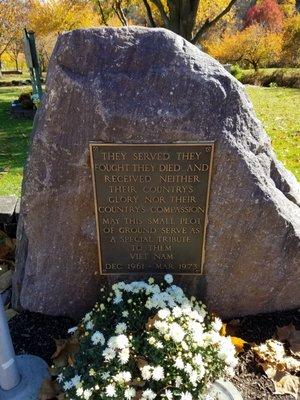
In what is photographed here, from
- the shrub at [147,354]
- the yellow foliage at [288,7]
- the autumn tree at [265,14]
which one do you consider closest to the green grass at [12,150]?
the shrub at [147,354]

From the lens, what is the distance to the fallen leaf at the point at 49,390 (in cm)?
281

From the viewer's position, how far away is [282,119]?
11.0 metres

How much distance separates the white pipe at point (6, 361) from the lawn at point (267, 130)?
10.7 ft

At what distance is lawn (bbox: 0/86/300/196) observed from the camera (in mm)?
6633

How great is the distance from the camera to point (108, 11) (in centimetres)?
2112

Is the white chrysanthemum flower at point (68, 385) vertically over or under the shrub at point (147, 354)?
under

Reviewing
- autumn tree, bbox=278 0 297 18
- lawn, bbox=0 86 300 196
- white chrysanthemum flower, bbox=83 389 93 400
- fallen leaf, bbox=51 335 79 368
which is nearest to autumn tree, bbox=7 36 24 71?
lawn, bbox=0 86 300 196

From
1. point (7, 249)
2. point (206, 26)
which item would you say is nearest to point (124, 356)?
point (7, 249)

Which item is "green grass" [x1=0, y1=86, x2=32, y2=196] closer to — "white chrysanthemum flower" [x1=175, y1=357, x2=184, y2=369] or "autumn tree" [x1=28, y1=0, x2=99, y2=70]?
"white chrysanthemum flower" [x1=175, y1=357, x2=184, y2=369]

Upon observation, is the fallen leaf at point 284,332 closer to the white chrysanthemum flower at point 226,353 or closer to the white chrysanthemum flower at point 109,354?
the white chrysanthemum flower at point 226,353

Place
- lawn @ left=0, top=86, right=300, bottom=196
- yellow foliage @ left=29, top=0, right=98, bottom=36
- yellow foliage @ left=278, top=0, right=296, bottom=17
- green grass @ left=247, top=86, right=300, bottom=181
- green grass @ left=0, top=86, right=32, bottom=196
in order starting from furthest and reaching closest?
1. yellow foliage @ left=278, top=0, right=296, bottom=17
2. yellow foliage @ left=29, top=0, right=98, bottom=36
3. green grass @ left=247, top=86, right=300, bottom=181
4. lawn @ left=0, top=86, right=300, bottom=196
5. green grass @ left=0, top=86, right=32, bottom=196

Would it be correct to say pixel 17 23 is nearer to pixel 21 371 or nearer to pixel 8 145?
pixel 8 145

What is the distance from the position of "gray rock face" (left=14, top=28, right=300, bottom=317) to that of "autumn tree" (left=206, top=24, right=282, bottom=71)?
25.8 meters

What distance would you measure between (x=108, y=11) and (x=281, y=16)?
2373 centimetres
